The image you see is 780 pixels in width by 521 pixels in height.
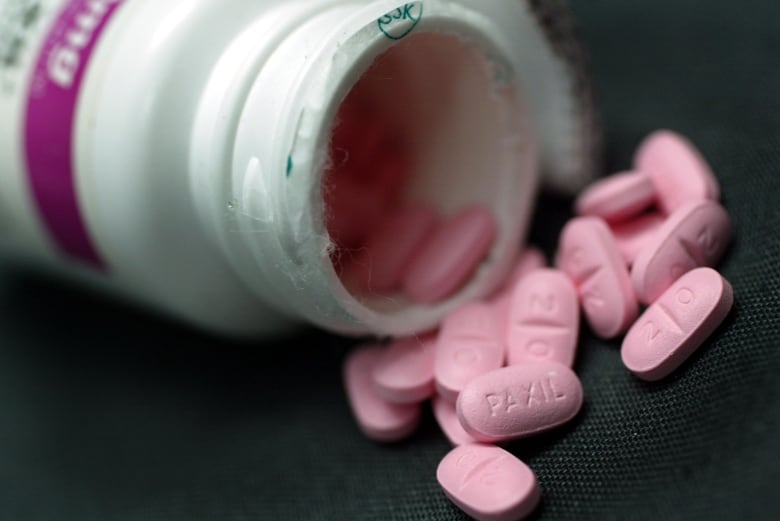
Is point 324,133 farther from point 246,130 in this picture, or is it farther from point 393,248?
point 393,248

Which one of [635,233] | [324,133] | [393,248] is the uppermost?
[324,133]

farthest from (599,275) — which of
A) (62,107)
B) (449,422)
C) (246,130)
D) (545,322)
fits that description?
(62,107)

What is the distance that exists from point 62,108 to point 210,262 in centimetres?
18

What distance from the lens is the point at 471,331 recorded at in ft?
2.36

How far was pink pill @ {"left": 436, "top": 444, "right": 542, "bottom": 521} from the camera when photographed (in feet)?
1.92

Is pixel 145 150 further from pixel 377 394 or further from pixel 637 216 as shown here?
pixel 637 216

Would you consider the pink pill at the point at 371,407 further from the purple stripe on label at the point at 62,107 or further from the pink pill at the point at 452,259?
the purple stripe on label at the point at 62,107

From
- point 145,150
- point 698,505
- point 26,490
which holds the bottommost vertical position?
point 698,505

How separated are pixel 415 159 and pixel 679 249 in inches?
11.8

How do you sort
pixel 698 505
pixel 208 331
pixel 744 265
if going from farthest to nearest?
pixel 208 331
pixel 744 265
pixel 698 505

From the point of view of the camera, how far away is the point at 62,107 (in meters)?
0.70

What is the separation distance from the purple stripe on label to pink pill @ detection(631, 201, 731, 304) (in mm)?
479

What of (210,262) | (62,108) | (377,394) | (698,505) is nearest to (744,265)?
(698,505)

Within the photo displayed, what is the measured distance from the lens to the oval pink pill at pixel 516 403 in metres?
0.63
